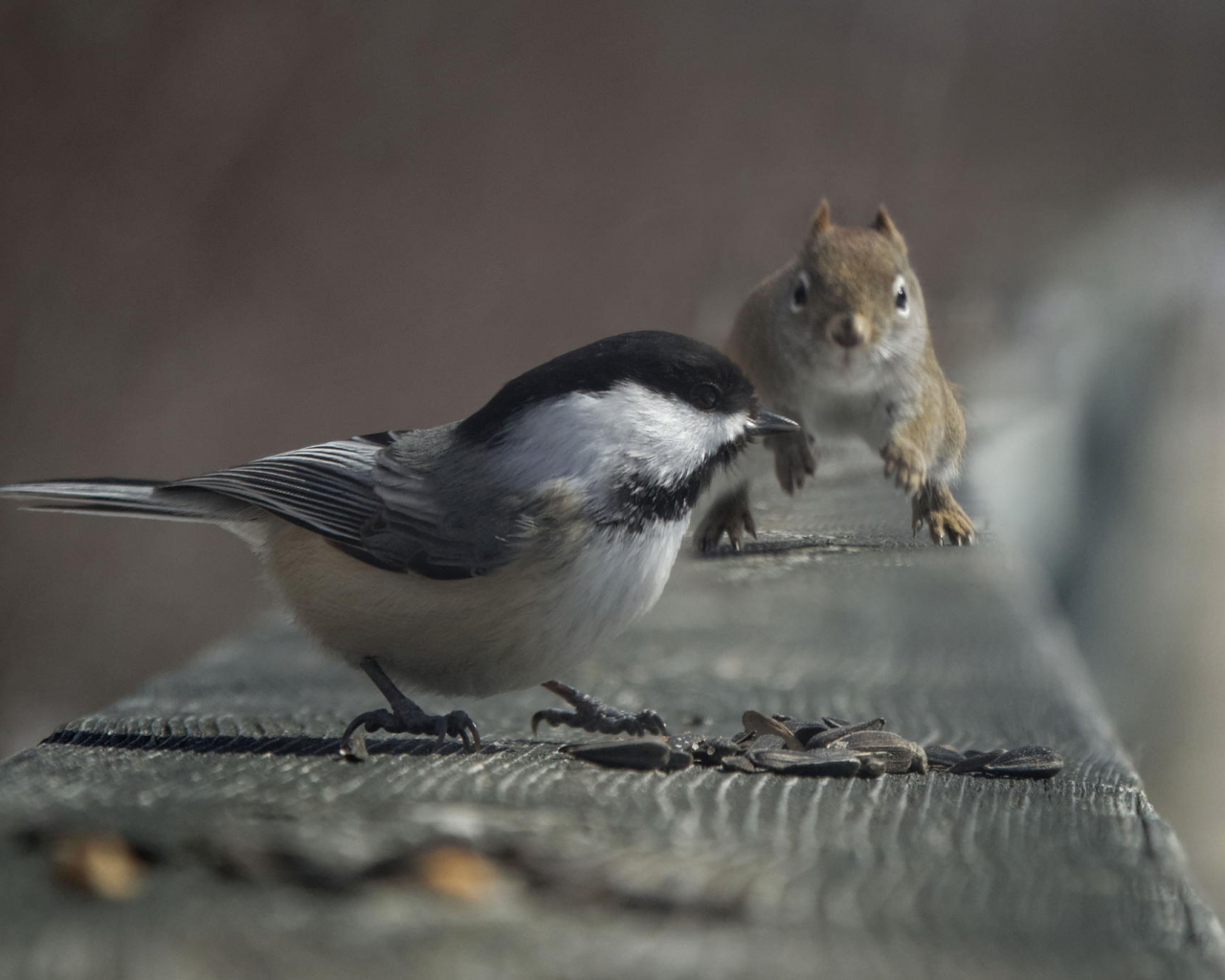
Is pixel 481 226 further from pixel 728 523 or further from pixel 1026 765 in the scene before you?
pixel 728 523

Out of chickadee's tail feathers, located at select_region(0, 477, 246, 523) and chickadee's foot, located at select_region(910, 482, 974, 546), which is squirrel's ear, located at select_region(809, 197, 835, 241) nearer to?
chickadee's foot, located at select_region(910, 482, 974, 546)

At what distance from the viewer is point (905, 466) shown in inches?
39.6

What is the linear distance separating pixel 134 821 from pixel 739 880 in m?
0.51

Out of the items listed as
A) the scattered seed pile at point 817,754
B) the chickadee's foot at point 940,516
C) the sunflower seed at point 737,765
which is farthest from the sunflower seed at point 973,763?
the chickadee's foot at point 940,516

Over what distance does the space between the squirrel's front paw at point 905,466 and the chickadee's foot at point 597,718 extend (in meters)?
0.84

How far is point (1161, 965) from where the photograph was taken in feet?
3.14

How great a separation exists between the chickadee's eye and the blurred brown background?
2023 mm

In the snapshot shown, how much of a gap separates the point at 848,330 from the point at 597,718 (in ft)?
3.22

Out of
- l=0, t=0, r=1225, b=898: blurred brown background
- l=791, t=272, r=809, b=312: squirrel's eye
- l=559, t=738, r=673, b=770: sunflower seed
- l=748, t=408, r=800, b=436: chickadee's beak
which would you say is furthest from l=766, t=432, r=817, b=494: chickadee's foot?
l=0, t=0, r=1225, b=898: blurred brown background

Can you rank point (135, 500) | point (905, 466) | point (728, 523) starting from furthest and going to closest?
1. point (135, 500)
2. point (728, 523)
3. point (905, 466)

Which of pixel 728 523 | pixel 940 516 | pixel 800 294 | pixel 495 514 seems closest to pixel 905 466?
pixel 940 516

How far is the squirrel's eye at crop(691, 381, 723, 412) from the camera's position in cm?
140

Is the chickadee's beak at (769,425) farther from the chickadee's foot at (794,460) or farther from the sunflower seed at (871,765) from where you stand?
the sunflower seed at (871,765)

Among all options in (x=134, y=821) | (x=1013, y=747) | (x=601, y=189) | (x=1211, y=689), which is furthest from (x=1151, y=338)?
(x=601, y=189)
